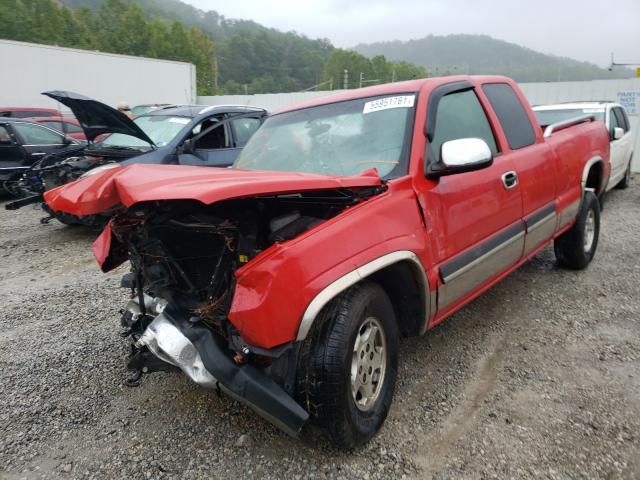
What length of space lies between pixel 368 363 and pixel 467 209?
117 centimetres

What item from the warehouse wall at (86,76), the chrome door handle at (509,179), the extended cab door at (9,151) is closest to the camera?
the chrome door handle at (509,179)

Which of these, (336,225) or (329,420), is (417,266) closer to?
(336,225)

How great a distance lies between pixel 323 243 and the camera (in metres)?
2.09

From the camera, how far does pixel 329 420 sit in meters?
2.13

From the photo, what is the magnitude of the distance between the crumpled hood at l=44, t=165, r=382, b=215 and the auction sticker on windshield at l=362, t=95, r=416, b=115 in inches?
28.5

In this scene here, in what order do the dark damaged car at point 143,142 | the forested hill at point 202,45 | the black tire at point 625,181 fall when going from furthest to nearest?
1. the forested hill at point 202,45
2. the black tire at point 625,181
3. the dark damaged car at point 143,142

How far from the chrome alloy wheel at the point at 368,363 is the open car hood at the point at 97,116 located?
4117 mm

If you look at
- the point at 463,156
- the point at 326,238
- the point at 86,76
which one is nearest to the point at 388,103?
the point at 463,156

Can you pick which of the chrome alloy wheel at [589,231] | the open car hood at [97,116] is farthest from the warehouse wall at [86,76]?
the chrome alloy wheel at [589,231]

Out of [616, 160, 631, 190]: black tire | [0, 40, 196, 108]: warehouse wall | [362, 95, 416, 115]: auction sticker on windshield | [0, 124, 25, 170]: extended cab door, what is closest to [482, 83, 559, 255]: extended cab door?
[362, 95, 416, 115]: auction sticker on windshield

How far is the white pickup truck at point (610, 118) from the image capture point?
25.8ft

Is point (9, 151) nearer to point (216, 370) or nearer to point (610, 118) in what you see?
point (216, 370)

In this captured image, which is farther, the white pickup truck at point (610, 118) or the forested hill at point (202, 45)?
the forested hill at point (202, 45)

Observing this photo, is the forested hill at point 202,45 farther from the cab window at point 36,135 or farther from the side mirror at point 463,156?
the side mirror at point 463,156
